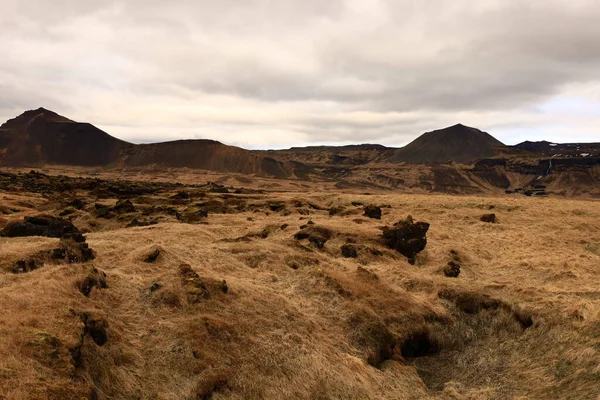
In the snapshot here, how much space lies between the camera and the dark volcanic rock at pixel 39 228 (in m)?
28.0

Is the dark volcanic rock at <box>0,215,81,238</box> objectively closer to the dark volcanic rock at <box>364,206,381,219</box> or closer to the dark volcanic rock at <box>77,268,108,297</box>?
the dark volcanic rock at <box>77,268,108,297</box>

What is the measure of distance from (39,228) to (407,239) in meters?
29.0

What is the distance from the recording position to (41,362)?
11242 millimetres

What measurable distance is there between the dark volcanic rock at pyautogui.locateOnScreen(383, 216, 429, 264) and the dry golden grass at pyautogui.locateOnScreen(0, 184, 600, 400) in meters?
3.06

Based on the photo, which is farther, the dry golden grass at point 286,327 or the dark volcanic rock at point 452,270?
the dark volcanic rock at point 452,270

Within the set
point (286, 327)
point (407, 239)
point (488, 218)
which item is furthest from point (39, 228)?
point (488, 218)

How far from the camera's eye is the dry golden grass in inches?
509

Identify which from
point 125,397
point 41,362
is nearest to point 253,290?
point 125,397

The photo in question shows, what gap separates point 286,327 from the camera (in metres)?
17.2

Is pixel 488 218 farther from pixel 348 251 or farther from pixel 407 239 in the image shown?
pixel 348 251

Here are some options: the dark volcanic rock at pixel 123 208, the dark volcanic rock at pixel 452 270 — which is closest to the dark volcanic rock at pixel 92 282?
the dark volcanic rock at pixel 452 270

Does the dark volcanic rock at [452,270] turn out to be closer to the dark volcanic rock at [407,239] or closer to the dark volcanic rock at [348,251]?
the dark volcanic rock at [407,239]

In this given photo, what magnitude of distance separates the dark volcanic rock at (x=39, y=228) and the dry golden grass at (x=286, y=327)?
7.46 feet

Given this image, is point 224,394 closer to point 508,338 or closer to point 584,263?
point 508,338
